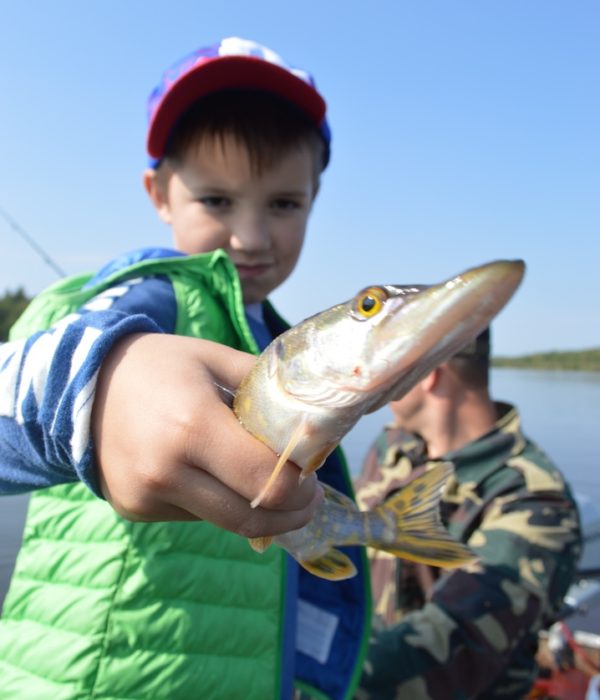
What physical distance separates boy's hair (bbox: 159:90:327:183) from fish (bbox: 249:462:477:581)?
1.30 metres

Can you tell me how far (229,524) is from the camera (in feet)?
3.78

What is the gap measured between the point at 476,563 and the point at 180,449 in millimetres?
2642

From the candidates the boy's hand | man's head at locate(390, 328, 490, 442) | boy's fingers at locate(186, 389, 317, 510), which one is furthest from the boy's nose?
man's head at locate(390, 328, 490, 442)

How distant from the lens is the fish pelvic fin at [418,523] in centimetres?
184

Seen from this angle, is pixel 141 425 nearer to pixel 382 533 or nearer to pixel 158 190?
pixel 382 533

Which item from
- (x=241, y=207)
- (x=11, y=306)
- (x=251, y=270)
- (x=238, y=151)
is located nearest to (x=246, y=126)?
(x=238, y=151)

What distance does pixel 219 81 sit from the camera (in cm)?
267

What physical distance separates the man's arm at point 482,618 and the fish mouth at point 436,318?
7.90 ft

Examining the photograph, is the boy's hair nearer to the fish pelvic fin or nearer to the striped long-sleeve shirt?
the fish pelvic fin

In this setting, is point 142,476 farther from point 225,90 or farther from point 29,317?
point 225,90

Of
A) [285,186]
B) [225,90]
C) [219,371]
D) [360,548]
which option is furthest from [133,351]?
[225,90]

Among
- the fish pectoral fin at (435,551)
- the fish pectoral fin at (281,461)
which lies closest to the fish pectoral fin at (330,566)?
the fish pectoral fin at (435,551)

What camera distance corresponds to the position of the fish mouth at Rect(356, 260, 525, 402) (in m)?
1.05

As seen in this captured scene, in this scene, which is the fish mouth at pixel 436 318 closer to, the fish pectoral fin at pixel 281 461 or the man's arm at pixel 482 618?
the fish pectoral fin at pixel 281 461
